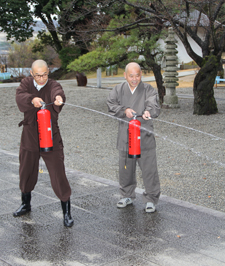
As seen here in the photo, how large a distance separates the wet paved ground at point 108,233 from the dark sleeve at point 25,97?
1133 millimetres

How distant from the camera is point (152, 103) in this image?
12.1 ft

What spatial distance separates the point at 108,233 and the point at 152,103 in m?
1.30

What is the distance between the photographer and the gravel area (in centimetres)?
493

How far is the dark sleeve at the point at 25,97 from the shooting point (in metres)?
3.42

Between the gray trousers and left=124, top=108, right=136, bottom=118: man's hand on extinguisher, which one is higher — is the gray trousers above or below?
below

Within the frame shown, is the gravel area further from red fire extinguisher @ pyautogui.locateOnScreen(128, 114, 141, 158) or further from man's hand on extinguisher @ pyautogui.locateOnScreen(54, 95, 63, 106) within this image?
man's hand on extinguisher @ pyautogui.locateOnScreen(54, 95, 63, 106)

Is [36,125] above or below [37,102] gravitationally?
below

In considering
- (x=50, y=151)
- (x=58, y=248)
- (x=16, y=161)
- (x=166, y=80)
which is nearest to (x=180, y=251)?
(x=58, y=248)

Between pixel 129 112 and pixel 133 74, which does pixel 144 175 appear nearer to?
pixel 129 112

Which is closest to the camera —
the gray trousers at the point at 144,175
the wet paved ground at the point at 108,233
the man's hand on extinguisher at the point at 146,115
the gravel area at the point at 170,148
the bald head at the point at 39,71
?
the wet paved ground at the point at 108,233

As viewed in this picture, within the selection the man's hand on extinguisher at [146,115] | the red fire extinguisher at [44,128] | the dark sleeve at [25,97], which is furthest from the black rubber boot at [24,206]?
the man's hand on extinguisher at [146,115]

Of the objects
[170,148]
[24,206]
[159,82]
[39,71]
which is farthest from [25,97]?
[159,82]

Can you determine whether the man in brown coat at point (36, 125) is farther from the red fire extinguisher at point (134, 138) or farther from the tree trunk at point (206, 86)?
the tree trunk at point (206, 86)

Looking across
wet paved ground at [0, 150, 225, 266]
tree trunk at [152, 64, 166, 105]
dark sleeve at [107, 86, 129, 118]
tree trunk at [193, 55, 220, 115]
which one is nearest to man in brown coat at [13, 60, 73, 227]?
wet paved ground at [0, 150, 225, 266]
